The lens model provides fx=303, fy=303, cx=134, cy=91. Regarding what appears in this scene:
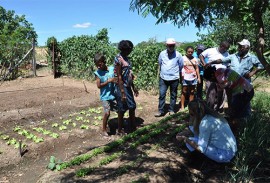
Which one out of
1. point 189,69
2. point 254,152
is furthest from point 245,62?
point 189,69

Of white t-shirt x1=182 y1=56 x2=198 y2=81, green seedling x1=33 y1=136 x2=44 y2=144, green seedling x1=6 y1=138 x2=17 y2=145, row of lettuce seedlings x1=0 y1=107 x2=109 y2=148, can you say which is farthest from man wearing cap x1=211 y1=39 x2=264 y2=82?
green seedling x1=6 y1=138 x2=17 y2=145

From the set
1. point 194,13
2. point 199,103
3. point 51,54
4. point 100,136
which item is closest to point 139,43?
point 51,54

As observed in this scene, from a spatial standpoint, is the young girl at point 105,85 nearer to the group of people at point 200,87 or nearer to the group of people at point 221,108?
the group of people at point 200,87

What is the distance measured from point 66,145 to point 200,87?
3857 millimetres

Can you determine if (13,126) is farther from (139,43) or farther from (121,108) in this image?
(139,43)

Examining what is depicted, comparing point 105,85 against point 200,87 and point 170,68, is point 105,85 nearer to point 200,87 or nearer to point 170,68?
point 170,68

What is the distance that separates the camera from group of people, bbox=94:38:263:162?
3.68 m

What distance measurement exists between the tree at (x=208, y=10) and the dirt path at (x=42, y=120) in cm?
307

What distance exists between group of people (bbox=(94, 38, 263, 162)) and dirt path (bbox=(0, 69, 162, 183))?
65 cm

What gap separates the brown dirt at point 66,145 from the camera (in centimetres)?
388

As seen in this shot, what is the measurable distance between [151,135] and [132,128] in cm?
68

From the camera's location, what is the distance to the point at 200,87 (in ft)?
25.7

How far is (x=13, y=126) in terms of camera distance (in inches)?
249

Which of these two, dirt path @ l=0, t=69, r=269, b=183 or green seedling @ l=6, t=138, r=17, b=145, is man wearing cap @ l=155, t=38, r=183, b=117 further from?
green seedling @ l=6, t=138, r=17, b=145
